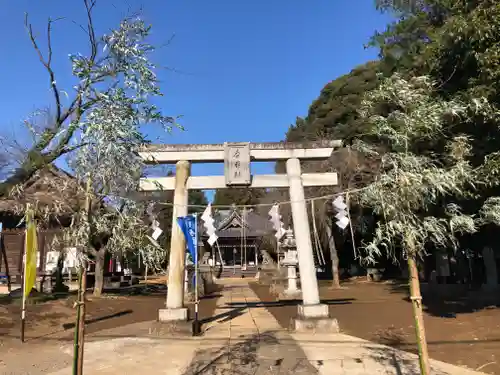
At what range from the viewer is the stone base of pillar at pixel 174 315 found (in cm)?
952

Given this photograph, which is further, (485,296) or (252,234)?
(252,234)

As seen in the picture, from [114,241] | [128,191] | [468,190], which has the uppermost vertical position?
[468,190]

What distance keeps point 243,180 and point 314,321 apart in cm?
403

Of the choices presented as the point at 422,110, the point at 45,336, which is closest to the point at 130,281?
the point at 45,336

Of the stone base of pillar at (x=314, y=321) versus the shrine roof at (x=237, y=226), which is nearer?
the stone base of pillar at (x=314, y=321)

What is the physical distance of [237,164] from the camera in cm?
1029

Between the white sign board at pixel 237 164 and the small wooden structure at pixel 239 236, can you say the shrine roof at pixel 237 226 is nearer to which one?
the small wooden structure at pixel 239 236

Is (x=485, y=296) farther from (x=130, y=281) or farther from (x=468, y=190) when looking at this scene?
(x=130, y=281)

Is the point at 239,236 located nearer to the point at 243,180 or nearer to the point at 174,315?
the point at 243,180

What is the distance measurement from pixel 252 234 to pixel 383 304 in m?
26.9

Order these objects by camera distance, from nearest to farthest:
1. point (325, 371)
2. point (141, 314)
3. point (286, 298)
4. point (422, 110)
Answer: point (422, 110) → point (325, 371) → point (141, 314) → point (286, 298)

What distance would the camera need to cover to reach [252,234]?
40781 mm

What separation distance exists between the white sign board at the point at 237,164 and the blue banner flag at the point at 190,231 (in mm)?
1517

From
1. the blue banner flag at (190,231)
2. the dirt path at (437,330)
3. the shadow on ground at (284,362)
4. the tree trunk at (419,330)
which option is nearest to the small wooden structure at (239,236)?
the dirt path at (437,330)
